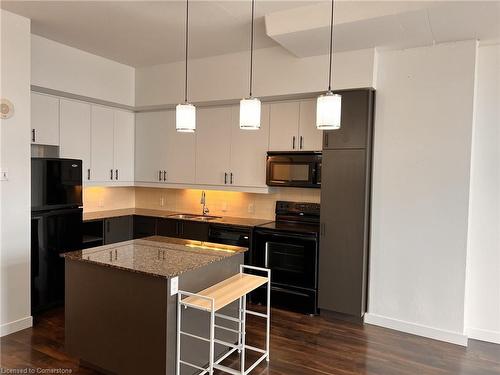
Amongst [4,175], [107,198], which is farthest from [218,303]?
[107,198]

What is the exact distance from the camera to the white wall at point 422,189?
3365 mm

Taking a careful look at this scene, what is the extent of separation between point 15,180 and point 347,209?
310 centimetres

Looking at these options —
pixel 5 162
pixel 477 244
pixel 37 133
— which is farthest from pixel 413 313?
pixel 37 133

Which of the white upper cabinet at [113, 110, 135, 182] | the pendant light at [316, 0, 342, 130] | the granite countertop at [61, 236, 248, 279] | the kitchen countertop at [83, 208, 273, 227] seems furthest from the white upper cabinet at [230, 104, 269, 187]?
the pendant light at [316, 0, 342, 130]

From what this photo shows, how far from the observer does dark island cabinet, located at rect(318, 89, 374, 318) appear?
145 inches

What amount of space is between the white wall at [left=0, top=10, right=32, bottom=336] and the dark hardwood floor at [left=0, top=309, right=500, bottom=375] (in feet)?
0.98

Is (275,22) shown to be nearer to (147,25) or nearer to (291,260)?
(147,25)

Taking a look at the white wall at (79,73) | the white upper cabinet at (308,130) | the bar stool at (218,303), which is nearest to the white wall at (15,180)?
the white wall at (79,73)

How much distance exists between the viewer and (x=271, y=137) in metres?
4.36

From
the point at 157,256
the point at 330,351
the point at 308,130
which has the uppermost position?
the point at 308,130

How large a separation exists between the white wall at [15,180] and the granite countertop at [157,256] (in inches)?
39.5

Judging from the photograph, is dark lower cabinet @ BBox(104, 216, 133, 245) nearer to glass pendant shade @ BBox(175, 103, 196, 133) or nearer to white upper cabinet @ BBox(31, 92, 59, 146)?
white upper cabinet @ BBox(31, 92, 59, 146)

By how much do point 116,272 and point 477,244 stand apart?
10.3ft

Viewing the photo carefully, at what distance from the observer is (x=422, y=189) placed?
11.5ft
